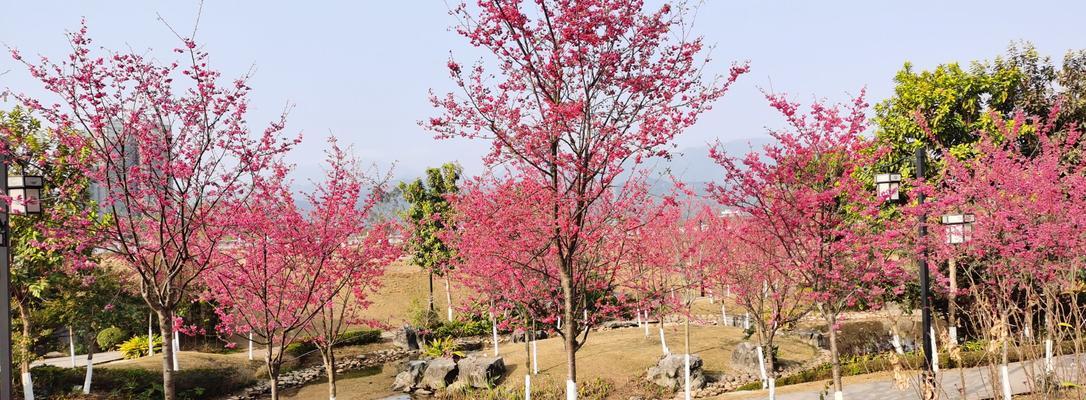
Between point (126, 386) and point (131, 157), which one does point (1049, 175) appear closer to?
point (131, 157)

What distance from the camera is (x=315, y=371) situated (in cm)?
2300

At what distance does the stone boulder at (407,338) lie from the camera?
2739 cm

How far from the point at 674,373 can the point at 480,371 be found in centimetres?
493

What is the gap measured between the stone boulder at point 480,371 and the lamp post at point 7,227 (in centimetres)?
1108

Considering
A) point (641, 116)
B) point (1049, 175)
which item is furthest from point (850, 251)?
point (1049, 175)

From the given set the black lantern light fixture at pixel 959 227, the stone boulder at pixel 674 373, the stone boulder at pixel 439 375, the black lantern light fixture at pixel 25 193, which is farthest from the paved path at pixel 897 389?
the black lantern light fixture at pixel 25 193

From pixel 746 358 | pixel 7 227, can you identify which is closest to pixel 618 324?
pixel 746 358

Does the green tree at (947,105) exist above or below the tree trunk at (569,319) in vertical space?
above

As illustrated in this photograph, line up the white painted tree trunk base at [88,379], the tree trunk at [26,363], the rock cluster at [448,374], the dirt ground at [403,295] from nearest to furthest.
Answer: the tree trunk at [26,363], the white painted tree trunk base at [88,379], the rock cluster at [448,374], the dirt ground at [403,295]

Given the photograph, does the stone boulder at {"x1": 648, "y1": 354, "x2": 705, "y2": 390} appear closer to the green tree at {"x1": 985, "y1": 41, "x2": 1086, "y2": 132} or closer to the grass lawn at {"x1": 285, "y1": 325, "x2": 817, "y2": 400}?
the grass lawn at {"x1": 285, "y1": 325, "x2": 817, "y2": 400}

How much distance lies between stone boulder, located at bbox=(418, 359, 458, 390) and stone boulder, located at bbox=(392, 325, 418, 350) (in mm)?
7899

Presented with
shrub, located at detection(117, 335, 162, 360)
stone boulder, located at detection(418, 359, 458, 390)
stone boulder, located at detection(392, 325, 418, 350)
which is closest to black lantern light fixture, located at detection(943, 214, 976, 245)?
stone boulder, located at detection(418, 359, 458, 390)

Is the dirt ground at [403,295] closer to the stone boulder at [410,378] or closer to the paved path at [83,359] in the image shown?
the paved path at [83,359]

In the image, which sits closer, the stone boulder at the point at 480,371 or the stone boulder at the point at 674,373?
the stone boulder at the point at 674,373
